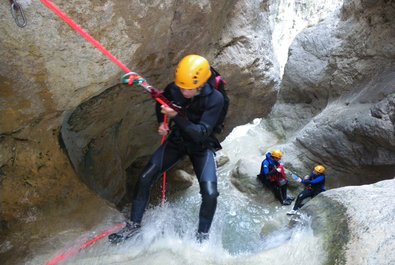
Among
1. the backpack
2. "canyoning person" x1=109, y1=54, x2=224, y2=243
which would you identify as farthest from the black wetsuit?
the backpack

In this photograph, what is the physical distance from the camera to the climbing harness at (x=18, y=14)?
3.03 metres

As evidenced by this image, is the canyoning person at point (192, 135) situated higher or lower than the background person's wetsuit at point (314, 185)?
higher

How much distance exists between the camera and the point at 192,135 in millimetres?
3705

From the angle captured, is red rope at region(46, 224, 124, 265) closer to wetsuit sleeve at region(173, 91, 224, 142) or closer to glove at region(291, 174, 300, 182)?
wetsuit sleeve at region(173, 91, 224, 142)

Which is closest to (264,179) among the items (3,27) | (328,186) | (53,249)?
(328,186)

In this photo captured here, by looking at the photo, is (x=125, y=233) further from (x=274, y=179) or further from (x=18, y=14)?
(x=274, y=179)

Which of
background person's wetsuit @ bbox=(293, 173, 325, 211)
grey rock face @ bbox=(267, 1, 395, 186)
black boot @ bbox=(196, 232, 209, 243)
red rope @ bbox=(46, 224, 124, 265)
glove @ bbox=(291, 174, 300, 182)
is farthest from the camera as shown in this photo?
glove @ bbox=(291, 174, 300, 182)

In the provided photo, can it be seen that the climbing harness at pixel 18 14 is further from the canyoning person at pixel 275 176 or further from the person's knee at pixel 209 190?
the canyoning person at pixel 275 176

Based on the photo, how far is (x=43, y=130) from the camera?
4.29 metres

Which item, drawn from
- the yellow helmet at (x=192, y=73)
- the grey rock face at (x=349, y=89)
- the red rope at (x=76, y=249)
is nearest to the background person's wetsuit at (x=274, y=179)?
the grey rock face at (x=349, y=89)

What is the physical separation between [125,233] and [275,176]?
6.22m

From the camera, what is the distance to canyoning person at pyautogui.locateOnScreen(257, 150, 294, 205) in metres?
9.50

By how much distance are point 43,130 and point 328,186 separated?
323 inches

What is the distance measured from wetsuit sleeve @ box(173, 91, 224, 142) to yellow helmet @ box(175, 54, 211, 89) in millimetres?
248
